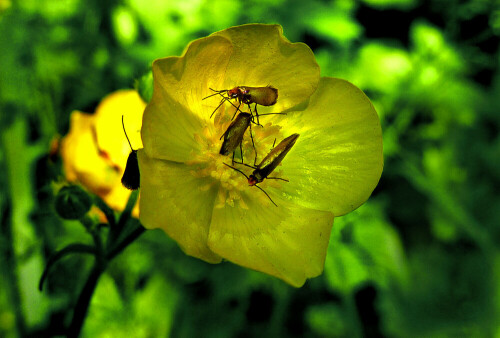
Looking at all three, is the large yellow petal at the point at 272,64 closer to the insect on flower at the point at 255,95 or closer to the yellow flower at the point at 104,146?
the insect on flower at the point at 255,95

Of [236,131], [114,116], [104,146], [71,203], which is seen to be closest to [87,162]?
[104,146]

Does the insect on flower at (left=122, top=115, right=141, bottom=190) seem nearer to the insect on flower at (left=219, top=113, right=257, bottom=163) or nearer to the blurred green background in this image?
the insect on flower at (left=219, top=113, right=257, bottom=163)

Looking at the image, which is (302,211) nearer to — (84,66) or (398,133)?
(398,133)

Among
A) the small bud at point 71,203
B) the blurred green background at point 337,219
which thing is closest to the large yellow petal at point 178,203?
the small bud at point 71,203

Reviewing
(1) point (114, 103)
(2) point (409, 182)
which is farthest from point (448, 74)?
(1) point (114, 103)

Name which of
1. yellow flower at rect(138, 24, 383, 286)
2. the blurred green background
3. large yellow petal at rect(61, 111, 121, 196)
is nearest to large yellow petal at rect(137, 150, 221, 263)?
yellow flower at rect(138, 24, 383, 286)
